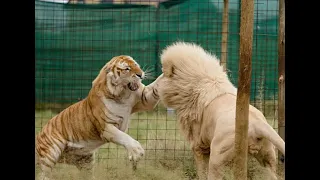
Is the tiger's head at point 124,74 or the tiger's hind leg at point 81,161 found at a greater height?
the tiger's head at point 124,74

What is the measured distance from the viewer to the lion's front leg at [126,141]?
723 cm

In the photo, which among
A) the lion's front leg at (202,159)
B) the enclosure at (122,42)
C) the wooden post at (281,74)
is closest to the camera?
the lion's front leg at (202,159)

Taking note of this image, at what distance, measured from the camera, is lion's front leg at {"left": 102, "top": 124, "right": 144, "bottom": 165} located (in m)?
7.23

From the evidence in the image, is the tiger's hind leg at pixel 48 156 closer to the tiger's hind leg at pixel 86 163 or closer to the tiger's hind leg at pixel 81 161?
the tiger's hind leg at pixel 81 161

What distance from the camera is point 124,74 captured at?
759 centimetres

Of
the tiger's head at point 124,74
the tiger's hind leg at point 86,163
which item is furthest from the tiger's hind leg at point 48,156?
the tiger's head at point 124,74

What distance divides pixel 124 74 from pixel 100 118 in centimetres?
55

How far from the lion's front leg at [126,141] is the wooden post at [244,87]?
135 centimetres

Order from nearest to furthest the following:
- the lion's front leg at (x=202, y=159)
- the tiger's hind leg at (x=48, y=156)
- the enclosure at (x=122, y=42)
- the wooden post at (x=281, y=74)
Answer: the lion's front leg at (x=202, y=159) → the tiger's hind leg at (x=48, y=156) → the wooden post at (x=281, y=74) → the enclosure at (x=122, y=42)

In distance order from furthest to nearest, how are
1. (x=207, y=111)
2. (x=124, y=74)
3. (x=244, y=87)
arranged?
(x=124, y=74) → (x=207, y=111) → (x=244, y=87)

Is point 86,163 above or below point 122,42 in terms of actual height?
below

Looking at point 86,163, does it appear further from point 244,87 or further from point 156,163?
point 244,87

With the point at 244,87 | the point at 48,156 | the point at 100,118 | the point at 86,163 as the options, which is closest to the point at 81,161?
the point at 86,163

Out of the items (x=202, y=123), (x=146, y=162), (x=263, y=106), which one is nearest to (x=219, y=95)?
(x=202, y=123)
